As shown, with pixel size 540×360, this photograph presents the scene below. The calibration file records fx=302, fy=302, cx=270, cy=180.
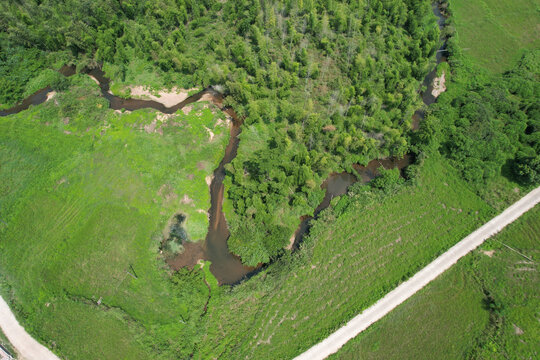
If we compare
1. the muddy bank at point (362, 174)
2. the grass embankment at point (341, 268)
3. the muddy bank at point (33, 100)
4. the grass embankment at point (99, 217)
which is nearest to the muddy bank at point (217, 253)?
the grass embankment at point (99, 217)

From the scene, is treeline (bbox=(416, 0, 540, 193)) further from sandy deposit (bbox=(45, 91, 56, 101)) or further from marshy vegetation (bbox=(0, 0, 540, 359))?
sandy deposit (bbox=(45, 91, 56, 101))

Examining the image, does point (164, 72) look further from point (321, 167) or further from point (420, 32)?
point (420, 32)

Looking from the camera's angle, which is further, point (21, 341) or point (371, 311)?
point (371, 311)

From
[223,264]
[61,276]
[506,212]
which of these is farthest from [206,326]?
[506,212]

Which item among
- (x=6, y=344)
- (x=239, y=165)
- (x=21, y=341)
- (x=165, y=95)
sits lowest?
(x=6, y=344)

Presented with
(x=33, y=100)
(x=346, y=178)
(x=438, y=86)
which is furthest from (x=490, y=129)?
(x=33, y=100)

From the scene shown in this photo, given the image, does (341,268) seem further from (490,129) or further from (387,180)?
(490,129)
